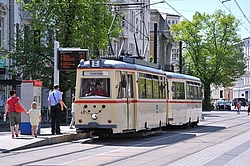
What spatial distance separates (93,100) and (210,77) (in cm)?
6512

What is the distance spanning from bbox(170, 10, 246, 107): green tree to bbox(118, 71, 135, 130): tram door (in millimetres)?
62920

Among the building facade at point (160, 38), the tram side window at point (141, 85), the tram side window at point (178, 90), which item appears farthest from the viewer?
the building facade at point (160, 38)

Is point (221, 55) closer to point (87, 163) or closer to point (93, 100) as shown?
point (93, 100)

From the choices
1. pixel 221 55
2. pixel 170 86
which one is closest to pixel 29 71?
pixel 170 86

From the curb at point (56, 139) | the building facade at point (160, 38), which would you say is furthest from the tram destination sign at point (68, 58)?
the building facade at point (160, 38)

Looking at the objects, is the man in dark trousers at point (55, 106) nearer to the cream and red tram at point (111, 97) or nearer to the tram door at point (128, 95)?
the cream and red tram at point (111, 97)

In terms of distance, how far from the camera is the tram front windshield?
21672mm

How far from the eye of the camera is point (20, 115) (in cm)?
2200

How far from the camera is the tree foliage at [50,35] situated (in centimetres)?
3872

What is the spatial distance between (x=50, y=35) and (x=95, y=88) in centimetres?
1876

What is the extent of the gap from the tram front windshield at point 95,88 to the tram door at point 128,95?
21.8 inches

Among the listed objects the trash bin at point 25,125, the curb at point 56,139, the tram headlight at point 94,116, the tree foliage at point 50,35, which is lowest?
the curb at point 56,139

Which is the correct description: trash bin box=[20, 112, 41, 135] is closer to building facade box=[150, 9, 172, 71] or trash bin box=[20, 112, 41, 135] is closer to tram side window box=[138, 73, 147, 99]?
tram side window box=[138, 73, 147, 99]

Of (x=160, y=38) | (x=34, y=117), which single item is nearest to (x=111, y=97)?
(x=34, y=117)
